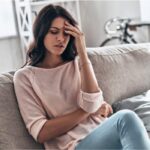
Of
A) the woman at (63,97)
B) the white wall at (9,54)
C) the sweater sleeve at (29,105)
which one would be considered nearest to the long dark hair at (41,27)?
the woman at (63,97)

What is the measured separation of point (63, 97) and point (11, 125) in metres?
0.27

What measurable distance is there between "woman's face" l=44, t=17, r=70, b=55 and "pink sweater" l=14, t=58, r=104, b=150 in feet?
0.30

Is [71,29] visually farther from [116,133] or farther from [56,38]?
[116,133]

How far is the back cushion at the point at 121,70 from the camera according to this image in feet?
6.05

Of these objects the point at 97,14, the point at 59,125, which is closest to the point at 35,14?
the point at 97,14

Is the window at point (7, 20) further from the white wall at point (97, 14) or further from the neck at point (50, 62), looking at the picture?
the neck at point (50, 62)

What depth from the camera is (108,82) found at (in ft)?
6.05

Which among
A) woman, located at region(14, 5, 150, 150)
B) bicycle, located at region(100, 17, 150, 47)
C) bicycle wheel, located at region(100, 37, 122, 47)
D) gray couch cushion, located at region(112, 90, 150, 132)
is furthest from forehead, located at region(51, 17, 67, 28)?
bicycle wheel, located at region(100, 37, 122, 47)

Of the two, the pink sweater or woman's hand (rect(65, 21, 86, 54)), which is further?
woman's hand (rect(65, 21, 86, 54))

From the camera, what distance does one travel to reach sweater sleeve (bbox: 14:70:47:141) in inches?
56.0

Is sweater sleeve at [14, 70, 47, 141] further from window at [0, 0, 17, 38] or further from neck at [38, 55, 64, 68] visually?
window at [0, 0, 17, 38]

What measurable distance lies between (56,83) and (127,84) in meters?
0.56

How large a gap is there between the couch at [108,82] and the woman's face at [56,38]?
239 millimetres

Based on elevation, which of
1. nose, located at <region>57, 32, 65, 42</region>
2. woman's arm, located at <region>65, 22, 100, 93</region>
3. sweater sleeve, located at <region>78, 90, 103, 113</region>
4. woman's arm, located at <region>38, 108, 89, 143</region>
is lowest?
woman's arm, located at <region>38, 108, 89, 143</region>
